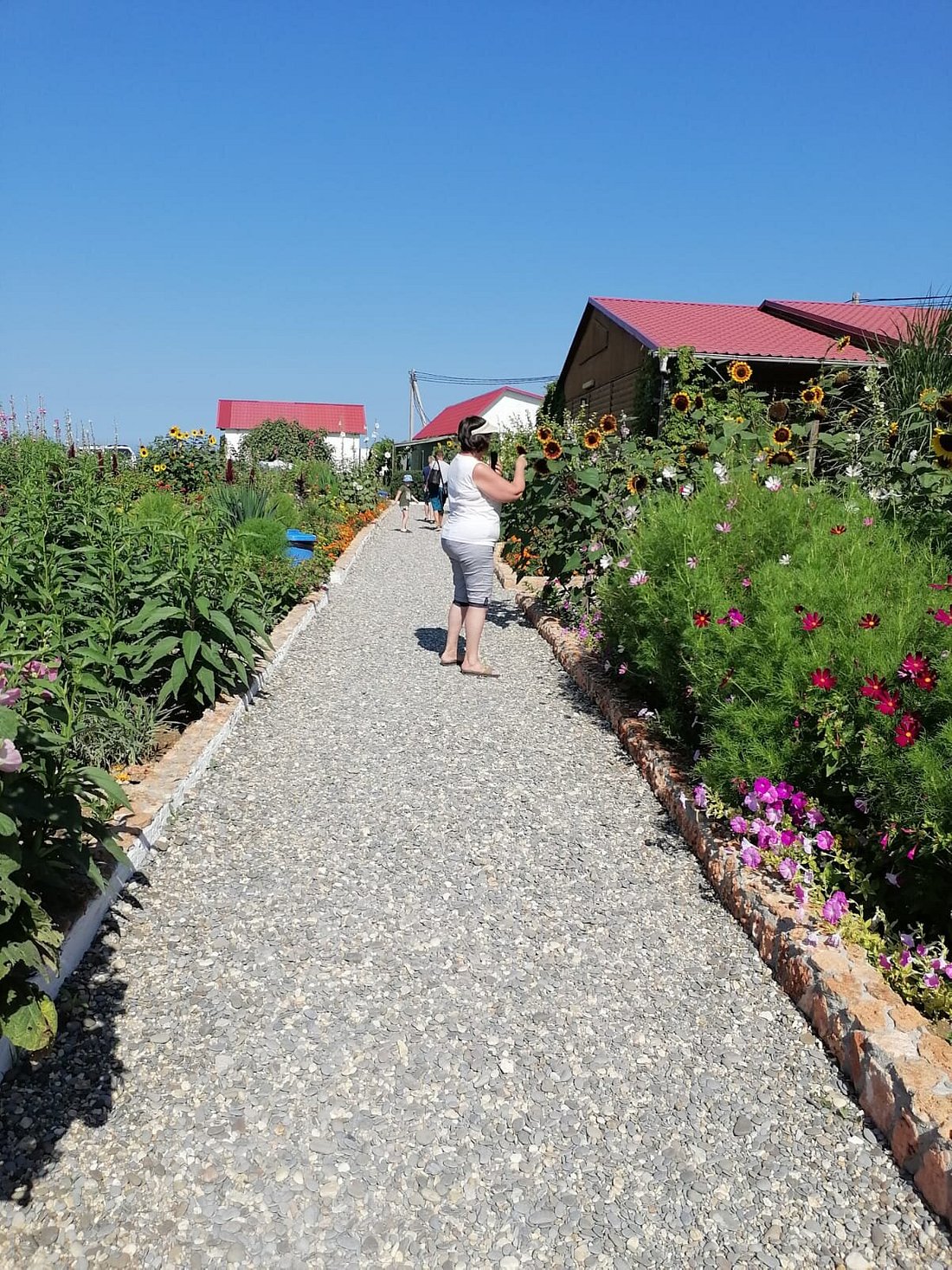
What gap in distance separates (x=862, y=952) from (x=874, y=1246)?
0.86m

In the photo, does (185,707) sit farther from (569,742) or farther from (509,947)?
(509,947)

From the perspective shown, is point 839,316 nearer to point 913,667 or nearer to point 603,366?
point 603,366

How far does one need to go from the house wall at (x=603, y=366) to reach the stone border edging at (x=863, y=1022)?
13.8 metres

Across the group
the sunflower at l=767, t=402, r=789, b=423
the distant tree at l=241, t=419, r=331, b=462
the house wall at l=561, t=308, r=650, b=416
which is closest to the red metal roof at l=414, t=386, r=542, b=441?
the distant tree at l=241, t=419, r=331, b=462

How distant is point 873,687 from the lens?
104 inches

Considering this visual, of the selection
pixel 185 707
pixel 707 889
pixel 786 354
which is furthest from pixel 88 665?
pixel 786 354

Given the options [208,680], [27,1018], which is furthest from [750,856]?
[208,680]

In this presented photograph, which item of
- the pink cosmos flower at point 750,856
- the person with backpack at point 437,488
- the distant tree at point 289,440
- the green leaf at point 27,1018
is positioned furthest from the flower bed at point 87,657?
the distant tree at point 289,440

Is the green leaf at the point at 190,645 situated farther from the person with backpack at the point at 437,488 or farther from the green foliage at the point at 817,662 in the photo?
the person with backpack at the point at 437,488

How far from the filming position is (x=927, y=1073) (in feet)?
6.59

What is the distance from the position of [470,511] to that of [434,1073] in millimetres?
4070

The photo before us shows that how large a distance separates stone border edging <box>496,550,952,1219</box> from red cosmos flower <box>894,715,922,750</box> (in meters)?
0.61

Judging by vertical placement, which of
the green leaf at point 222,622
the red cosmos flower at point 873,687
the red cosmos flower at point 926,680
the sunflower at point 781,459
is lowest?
the green leaf at point 222,622

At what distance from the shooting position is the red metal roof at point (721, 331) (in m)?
14.9
